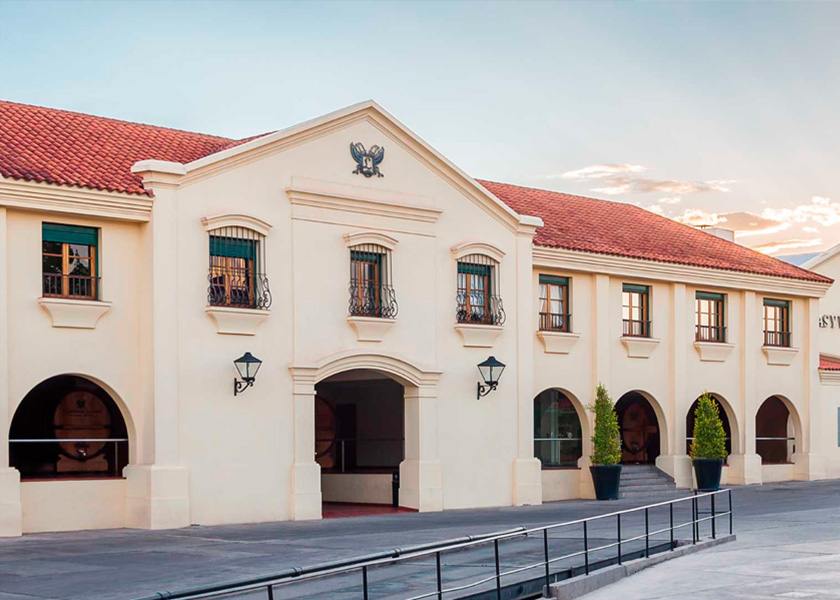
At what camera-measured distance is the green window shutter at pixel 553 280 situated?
93.0ft

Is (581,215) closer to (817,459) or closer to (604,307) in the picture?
(604,307)

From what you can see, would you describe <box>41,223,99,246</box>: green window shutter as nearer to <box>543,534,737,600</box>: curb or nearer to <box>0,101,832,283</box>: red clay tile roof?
<box>0,101,832,283</box>: red clay tile roof

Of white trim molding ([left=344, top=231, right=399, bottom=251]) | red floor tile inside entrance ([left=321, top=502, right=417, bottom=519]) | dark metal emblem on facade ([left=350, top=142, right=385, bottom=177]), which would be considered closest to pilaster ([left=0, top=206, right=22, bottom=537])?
red floor tile inside entrance ([left=321, top=502, right=417, bottom=519])

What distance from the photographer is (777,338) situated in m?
34.0

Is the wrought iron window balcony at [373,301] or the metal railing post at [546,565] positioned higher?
the wrought iron window balcony at [373,301]

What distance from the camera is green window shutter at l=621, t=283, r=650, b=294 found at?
98.8ft

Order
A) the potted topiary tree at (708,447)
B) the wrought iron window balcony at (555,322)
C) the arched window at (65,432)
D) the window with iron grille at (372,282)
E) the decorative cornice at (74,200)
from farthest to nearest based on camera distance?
1. the potted topiary tree at (708,447)
2. the wrought iron window balcony at (555,322)
3. the window with iron grille at (372,282)
4. the arched window at (65,432)
5. the decorative cornice at (74,200)

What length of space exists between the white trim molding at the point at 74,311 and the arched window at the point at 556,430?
12014 millimetres

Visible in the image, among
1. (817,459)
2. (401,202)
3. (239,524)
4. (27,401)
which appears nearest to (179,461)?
(239,524)

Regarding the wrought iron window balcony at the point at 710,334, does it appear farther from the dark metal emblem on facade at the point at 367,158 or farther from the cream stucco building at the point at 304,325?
the dark metal emblem on facade at the point at 367,158

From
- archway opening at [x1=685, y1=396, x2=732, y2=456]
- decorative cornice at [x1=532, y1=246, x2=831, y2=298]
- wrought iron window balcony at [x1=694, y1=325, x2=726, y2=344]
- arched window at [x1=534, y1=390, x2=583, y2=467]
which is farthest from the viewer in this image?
archway opening at [x1=685, y1=396, x2=732, y2=456]

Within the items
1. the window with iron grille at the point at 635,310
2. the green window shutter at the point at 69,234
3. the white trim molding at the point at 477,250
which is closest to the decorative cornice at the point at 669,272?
the window with iron grille at the point at 635,310

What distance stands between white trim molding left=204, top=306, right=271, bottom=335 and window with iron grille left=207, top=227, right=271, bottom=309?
0.55 ft

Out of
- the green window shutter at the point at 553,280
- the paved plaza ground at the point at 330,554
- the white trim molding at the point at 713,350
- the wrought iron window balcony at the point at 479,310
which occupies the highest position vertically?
the green window shutter at the point at 553,280
